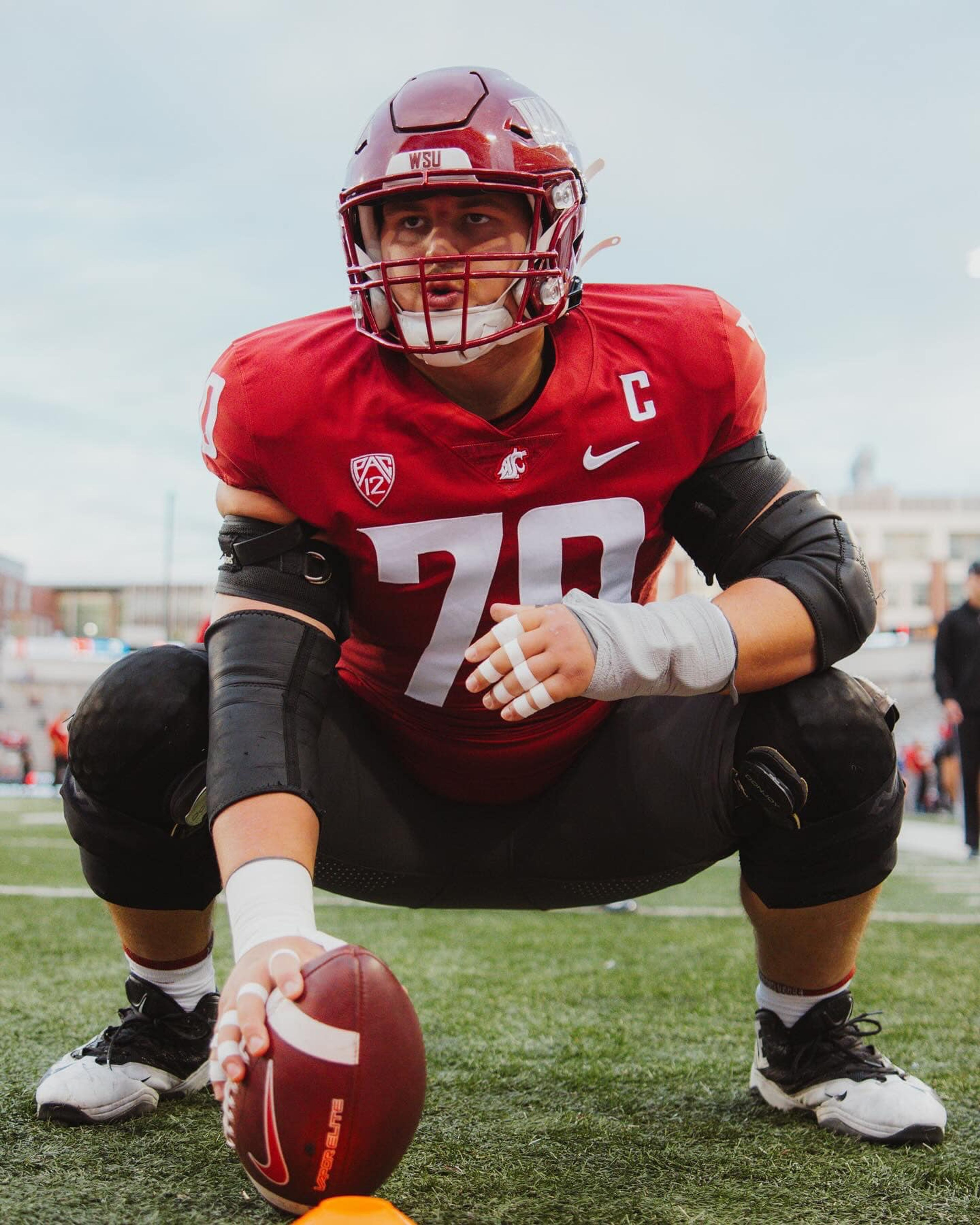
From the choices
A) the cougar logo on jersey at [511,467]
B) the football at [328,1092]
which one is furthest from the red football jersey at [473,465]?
the football at [328,1092]

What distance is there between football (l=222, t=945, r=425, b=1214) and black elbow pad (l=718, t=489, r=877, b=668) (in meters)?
0.77

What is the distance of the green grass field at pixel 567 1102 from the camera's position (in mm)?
1256

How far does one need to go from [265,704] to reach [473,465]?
1.39 feet

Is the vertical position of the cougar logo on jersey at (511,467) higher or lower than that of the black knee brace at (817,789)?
higher

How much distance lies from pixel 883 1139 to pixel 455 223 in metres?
A: 1.30

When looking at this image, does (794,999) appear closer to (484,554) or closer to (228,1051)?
(484,554)

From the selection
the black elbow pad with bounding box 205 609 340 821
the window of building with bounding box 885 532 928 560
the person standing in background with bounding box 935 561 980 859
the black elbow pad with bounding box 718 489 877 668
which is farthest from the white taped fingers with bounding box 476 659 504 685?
the window of building with bounding box 885 532 928 560

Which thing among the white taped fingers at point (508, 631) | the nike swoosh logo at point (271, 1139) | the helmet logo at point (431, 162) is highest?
the helmet logo at point (431, 162)

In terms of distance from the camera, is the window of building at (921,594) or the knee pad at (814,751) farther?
the window of building at (921,594)

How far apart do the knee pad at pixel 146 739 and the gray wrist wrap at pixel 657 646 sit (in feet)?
1.67

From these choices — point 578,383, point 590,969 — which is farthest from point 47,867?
point 578,383

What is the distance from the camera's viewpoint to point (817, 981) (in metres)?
1.67

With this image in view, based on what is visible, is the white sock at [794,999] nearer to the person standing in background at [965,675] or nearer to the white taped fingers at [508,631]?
the white taped fingers at [508,631]

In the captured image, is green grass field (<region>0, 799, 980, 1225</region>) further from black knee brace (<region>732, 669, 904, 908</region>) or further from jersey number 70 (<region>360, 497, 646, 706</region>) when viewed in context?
jersey number 70 (<region>360, 497, 646, 706</region>)
